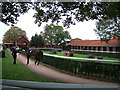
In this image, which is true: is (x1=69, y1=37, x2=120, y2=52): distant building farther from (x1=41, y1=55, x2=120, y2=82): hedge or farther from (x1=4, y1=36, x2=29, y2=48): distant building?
(x1=4, y1=36, x2=29, y2=48): distant building

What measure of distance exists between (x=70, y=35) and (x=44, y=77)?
3.19 m

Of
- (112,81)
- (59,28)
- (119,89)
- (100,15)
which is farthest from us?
(59,28)

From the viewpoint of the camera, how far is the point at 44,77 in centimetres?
852

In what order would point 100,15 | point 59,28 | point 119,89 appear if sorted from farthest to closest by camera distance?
point 59,28, point 100,15, point 119,89

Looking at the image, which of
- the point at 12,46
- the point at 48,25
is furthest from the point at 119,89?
the point at 12,46

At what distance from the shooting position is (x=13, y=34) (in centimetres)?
926

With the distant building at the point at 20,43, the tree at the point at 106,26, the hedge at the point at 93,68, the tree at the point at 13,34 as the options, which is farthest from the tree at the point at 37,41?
the tree at the point at 106,26

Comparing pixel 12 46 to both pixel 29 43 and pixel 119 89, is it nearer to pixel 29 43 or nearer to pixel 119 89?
pixel 29 43

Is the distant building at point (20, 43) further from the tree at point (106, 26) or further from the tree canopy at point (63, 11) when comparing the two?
the tree at point (106, 26)

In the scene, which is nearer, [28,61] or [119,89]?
[119,89]

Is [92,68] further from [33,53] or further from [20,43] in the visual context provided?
[20,43]

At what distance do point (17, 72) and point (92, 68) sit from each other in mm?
4812

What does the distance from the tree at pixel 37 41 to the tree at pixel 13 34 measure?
65 centimetres

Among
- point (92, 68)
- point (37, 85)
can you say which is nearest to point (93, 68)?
point (92, 68)
